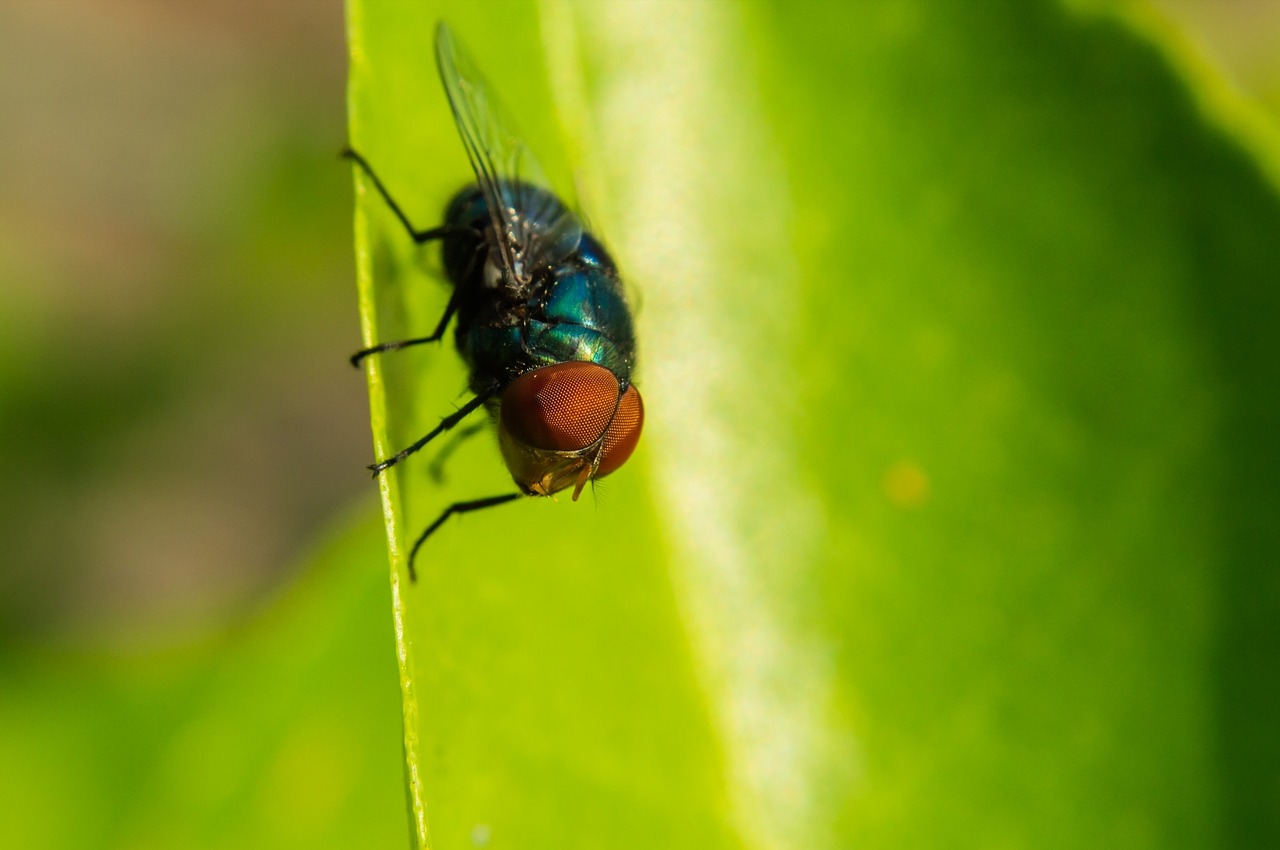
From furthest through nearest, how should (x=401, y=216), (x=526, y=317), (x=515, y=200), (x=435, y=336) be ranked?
(x=515, y=200)
(x=526, y=317)
(x=435, y=336)
(x=401, y=216)

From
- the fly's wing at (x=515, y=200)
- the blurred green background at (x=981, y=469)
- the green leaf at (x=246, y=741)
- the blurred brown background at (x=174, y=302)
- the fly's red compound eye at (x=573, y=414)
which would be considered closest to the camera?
the blurred green background at (x=981, y=469)

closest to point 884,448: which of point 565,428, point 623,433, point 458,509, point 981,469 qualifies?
point 981,469

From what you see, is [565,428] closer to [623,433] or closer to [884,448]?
[623,433]

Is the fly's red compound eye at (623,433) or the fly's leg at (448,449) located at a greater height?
the fly's red compound eye at (623,433)

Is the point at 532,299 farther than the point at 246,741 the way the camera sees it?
No

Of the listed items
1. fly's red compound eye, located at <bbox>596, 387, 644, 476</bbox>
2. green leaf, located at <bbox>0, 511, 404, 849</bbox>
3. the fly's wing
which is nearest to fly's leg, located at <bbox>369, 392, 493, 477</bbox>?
fly's red compound eye, located at <bbox>596, 387, 644, 476</bbox>

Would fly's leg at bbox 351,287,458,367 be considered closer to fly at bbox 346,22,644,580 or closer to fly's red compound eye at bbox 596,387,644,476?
fly at bbox 346,22,644,580

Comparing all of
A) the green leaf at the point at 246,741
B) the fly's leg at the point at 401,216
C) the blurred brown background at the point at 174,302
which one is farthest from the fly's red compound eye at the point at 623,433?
the blurred brown background at the point at 174,302

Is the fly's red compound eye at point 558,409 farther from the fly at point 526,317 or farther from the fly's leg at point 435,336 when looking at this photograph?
the fly's leg at point 435,336
